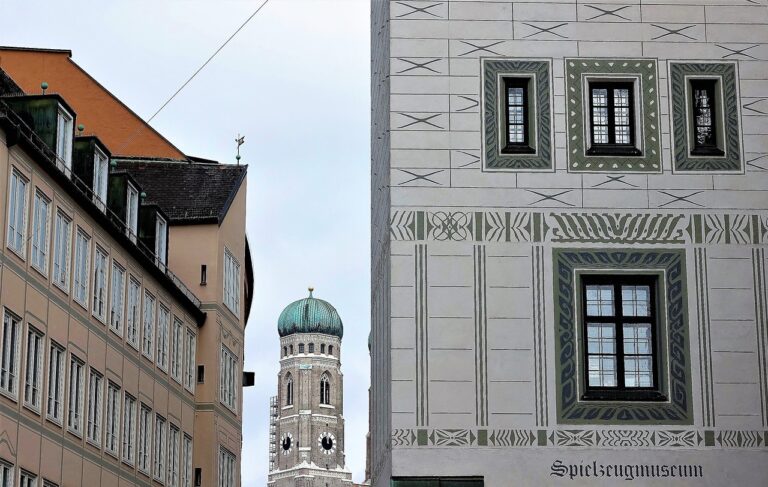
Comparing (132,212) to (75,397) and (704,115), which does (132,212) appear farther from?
(704,115)

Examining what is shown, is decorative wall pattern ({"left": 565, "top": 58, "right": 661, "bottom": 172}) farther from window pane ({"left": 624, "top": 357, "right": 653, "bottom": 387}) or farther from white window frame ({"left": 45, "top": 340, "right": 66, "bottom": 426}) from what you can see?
white window frame ({"left": 45, "top": 340, "right": 66, "bottom": 426})

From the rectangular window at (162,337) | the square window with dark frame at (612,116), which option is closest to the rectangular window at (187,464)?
the rectangular window at (162,337)

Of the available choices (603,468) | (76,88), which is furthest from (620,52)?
(76,88)

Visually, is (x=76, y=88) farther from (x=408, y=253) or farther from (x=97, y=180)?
(x=408, y=253)

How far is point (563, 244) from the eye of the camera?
3241 centimetres

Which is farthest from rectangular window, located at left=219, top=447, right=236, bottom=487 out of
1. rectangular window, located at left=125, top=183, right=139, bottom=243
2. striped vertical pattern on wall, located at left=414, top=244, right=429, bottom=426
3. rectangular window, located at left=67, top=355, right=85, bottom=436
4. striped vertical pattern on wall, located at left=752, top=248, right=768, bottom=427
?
striped vertical pattern on wall, located at left=752, top=248, right=768, bottom=427

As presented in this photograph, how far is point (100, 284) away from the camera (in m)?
47.8

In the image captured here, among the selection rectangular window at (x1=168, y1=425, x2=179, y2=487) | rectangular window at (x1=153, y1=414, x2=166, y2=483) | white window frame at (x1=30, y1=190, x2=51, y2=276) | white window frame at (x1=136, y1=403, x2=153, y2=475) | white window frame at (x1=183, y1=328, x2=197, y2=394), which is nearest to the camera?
white window frame at (x1=30, y1=190, x2=51, y2=276)

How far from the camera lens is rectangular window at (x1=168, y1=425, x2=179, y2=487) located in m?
55.7

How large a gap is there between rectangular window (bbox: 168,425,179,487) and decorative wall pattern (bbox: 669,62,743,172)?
27.0 meters

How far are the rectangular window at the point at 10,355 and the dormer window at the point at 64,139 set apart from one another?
18.0ft

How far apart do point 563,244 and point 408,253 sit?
9.73 ft

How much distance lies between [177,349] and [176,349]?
0.13m

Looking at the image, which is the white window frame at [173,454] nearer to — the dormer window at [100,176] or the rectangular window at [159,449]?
the rectangular window at [159,449]
